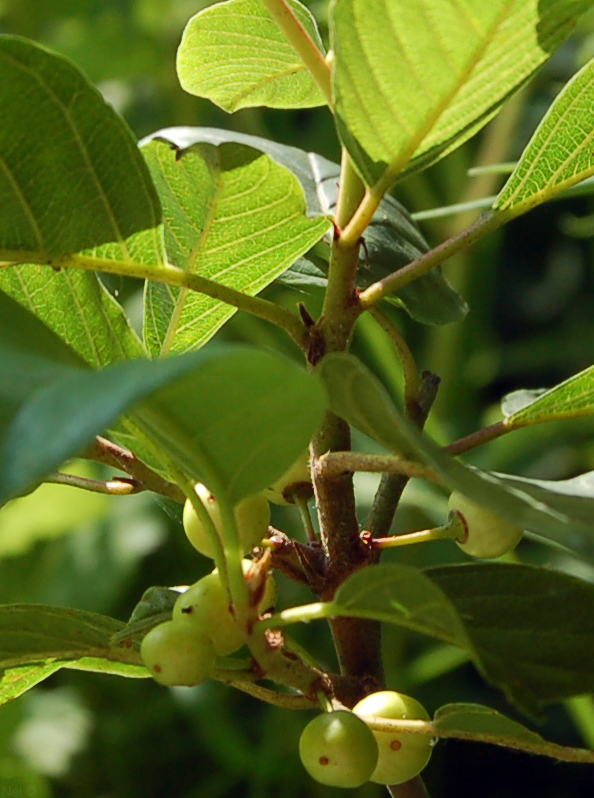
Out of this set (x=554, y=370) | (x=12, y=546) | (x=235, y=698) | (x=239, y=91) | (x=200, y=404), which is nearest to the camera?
(x=200, y=404)

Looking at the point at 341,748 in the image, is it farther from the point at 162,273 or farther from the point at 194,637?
the point at 162,273

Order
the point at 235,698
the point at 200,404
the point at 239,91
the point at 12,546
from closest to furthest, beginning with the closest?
1. the point at 200,404
2. the point at 239,91
3. the point at 12,546
4. the point at 235,698

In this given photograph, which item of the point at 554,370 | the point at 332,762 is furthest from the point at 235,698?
the point at 332,762

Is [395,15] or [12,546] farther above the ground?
[395,15]

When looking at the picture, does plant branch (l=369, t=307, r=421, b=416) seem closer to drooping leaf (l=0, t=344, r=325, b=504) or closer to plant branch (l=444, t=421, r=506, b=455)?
plant branch (l=444, t=421, r=506, b=455)

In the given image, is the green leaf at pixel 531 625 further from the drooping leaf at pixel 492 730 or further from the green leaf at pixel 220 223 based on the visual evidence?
the green leaf at pixel 220 223

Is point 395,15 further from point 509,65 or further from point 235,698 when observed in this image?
point 235,698

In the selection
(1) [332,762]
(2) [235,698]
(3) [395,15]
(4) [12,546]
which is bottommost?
(2) [235,698]

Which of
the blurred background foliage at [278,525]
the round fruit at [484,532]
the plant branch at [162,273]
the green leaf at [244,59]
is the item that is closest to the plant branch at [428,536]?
the round fruit at [484,532]
